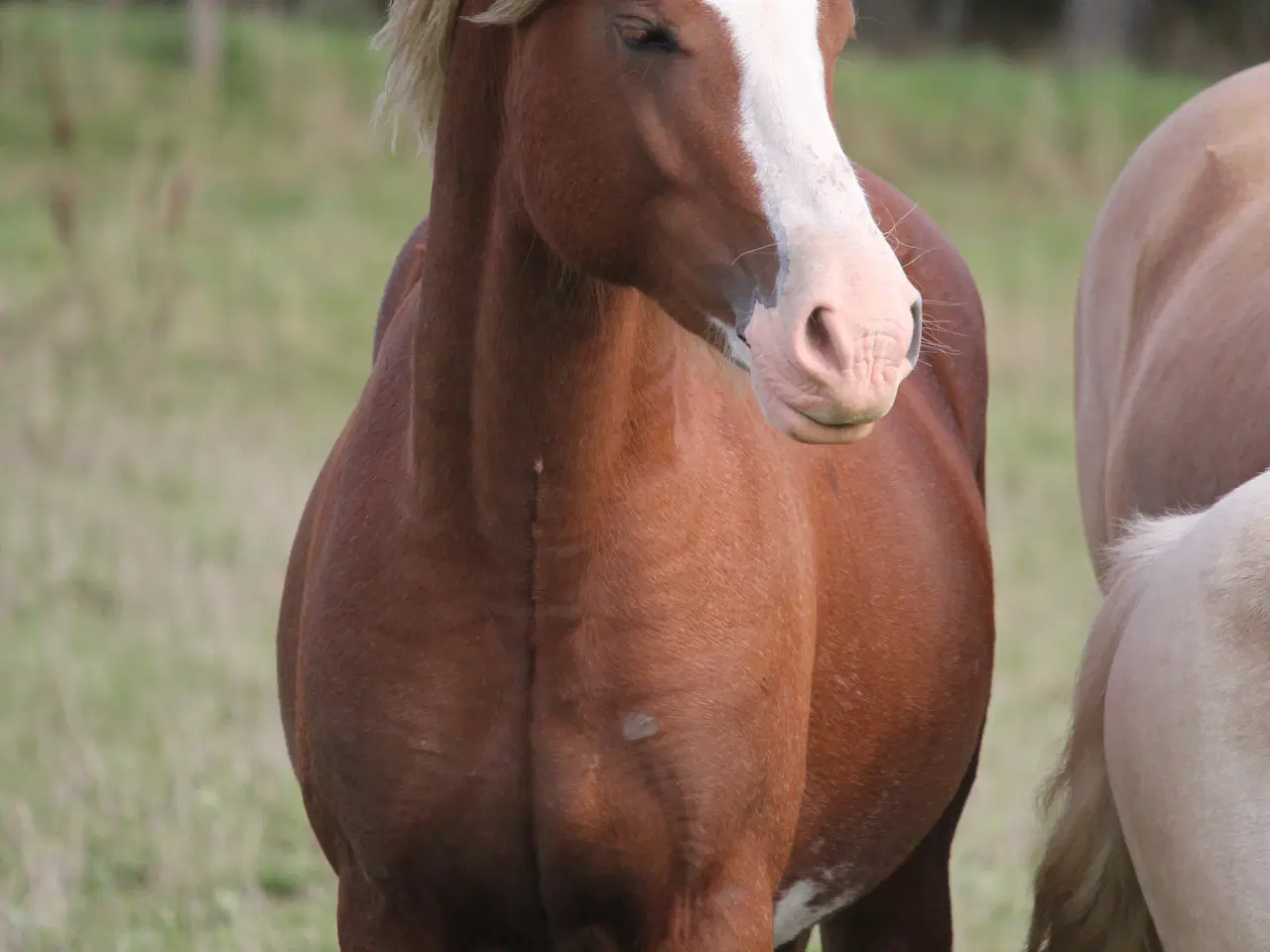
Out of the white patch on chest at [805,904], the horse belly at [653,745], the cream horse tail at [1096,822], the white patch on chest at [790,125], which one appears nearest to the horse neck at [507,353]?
the horse belly at [653,745]

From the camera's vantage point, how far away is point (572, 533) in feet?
7.16

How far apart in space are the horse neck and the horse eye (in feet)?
0.83

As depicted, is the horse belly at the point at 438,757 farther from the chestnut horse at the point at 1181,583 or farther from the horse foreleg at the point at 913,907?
the horse foreleg at the point at 913,907

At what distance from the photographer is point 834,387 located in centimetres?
174

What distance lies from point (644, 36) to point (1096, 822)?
121 cm

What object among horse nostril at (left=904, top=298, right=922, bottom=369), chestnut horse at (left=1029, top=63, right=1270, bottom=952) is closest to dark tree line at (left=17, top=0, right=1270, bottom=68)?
chestnut horse at (left=1029, top=63, right=1270, bottom=952)

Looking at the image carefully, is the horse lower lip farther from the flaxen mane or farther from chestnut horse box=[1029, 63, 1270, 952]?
the flaxen mane

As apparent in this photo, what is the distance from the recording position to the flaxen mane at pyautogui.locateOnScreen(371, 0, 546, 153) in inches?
85.6

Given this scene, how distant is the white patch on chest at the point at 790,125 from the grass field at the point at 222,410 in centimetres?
138

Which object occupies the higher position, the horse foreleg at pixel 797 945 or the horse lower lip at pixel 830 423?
the horse lower lip at pixel 830 423

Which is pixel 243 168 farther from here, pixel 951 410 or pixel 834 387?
pixel 834 387

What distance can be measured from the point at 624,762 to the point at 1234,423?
4.40 ft

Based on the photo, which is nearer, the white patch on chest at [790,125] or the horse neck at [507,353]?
the white patch on chest at [790,125]

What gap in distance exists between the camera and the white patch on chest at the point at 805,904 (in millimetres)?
2643
